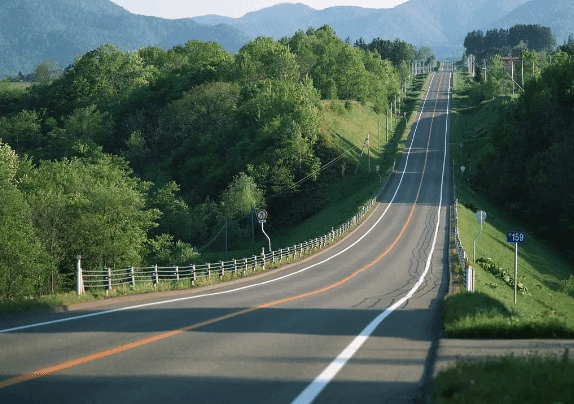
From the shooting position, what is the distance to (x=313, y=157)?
93.8 m

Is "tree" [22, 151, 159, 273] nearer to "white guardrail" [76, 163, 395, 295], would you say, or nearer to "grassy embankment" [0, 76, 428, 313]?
"white guardrail" [76, 163, 395, 295]

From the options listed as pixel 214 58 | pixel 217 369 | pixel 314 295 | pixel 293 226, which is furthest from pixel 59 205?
pixel 214 58

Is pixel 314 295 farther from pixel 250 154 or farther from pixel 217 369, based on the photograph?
pixel 250 154

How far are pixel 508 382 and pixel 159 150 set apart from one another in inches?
4070

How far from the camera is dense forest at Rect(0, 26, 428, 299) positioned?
4997 centimetres

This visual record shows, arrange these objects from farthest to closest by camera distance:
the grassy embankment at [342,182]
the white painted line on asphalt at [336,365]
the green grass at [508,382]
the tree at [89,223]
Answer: the tree at [89,223], the grassy embankment at [342,182], the white painted line on asphalt at [336,365], the green grass at [508,382]

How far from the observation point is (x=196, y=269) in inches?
1403

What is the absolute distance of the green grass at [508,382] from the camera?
266 inches

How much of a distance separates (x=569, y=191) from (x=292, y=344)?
2431 inches

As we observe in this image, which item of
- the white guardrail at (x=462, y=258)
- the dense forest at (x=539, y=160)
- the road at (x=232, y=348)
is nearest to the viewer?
the road at (x=232, y=348)

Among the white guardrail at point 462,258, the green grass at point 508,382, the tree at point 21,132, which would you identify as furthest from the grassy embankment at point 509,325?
the tree at point 21,132

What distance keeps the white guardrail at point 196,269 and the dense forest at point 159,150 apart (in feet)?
15.3

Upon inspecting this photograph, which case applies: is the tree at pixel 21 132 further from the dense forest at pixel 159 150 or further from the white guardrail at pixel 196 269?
the white guardrail at pixel 196 269

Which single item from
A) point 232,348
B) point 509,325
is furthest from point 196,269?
point 232,348
